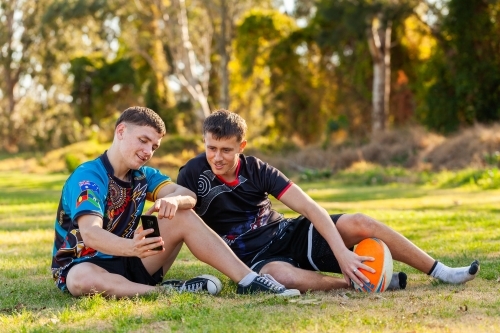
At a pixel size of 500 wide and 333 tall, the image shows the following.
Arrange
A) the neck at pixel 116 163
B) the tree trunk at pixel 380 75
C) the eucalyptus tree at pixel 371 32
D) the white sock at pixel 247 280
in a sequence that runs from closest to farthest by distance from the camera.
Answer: the white sock at pixel 247 280, the neck at pixel 116 163, the eucalyptus tree at pixel 371 32, the tree trunk at pixel 380 75

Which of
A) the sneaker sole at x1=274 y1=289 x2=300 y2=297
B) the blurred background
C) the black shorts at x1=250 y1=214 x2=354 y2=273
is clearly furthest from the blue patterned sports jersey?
the blurred background

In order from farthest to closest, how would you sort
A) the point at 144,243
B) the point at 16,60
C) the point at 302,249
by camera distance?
the point at 16,60 < the point at 302,249 < the point at 144,243

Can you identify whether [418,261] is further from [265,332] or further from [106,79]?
[106,79]

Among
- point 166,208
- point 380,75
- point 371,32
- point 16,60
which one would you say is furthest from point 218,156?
point 16,60

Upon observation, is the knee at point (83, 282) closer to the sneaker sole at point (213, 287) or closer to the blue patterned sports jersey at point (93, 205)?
the blue patterned sports jersey at point (93, 205)

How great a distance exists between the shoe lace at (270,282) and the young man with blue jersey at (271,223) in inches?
8.0

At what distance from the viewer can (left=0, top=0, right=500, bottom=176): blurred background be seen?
78.7 feet

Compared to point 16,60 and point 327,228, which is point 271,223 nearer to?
point 327,228

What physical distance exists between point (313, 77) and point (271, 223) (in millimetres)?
27933

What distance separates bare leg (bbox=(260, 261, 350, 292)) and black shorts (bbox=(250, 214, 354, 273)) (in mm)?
163

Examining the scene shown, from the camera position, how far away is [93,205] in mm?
4945

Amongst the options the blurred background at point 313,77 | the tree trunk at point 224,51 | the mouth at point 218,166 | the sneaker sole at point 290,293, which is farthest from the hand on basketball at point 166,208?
the tree trunk at point 224,51

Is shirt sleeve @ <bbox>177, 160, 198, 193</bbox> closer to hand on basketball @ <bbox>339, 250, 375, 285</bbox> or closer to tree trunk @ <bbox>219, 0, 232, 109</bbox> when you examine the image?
hand on basketball @ <bbox>339, 250, 375, 285</bbox>

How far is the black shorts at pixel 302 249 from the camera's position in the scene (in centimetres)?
566
